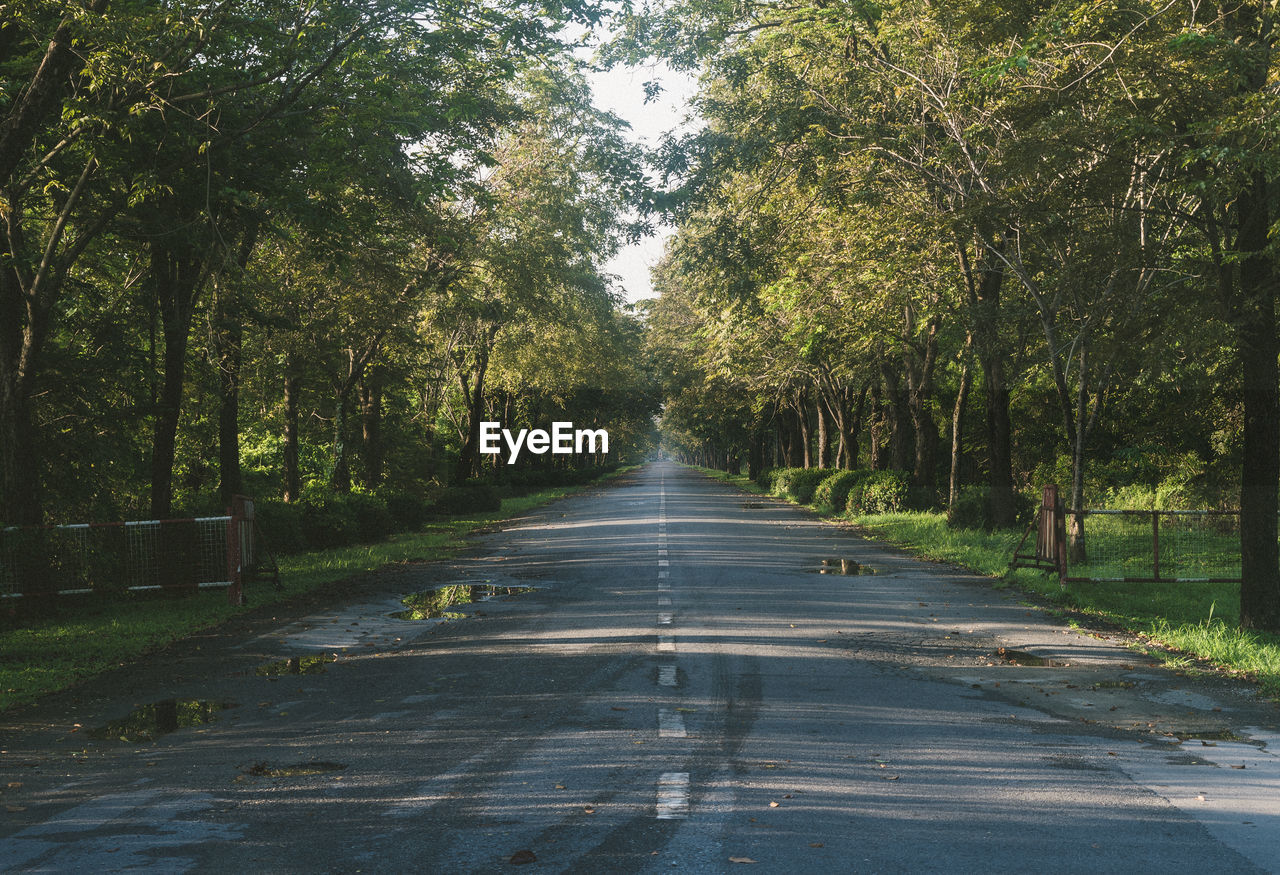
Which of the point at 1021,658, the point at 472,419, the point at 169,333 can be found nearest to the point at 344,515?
the point at 169,333

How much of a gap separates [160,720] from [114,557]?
7826mm

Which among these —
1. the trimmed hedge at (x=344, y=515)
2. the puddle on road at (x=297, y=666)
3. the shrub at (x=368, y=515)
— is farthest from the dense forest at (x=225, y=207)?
the puddle on road at (x=297, y=666)

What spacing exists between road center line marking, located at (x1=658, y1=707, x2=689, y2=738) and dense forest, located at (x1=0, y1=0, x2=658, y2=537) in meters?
8.51

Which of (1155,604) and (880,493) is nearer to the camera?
(1155,604)

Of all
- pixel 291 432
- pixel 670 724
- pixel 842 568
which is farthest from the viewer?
pixel 291 432

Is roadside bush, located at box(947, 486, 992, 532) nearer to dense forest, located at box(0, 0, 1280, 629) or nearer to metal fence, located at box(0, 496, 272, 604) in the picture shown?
dense forest, located at box(0, 0, 1280, 629)

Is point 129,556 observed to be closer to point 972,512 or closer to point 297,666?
point 297,666

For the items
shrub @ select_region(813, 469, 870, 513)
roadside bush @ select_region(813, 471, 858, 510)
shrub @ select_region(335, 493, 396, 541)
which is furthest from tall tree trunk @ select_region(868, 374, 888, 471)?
shrub @ select_region(335, 493, 396, 541)

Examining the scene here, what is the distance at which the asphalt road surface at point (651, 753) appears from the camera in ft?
17.4

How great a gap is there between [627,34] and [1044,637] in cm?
1497

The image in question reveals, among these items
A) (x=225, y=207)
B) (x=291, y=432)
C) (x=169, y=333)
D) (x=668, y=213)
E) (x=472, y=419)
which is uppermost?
(x=668, y=213)

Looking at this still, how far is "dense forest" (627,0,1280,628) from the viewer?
12453 mm

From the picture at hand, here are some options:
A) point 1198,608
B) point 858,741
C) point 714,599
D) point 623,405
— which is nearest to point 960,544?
point 1198,608

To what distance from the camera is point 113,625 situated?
13547 mm
